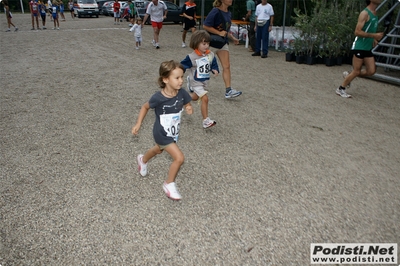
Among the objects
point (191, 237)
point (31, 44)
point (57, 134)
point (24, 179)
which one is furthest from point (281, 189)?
point (31, 44)

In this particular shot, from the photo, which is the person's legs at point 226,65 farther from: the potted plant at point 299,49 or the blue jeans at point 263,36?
the blue jeans at point 263,36

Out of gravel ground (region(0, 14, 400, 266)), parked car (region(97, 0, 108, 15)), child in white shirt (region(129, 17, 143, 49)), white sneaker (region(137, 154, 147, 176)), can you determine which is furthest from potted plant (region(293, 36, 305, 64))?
parked car (region(97, 0, 108, 15))

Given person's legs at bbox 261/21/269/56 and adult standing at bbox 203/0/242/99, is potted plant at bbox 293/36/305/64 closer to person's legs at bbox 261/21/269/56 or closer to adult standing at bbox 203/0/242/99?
person's legs at bbox 261/21/269/56

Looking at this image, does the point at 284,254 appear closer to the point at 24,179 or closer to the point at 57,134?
the point at 24,179

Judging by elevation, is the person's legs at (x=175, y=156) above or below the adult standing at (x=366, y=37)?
below

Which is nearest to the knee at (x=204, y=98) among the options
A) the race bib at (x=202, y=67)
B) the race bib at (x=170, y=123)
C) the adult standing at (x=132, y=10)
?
the race bib at (x=202, y=67)

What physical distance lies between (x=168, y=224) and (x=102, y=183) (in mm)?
1088

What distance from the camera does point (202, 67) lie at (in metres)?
4.94

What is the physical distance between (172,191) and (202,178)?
1.83 feet

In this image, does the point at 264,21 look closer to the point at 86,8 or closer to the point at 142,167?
the point at 142,167

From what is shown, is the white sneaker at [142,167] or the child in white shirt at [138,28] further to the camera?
the child in white shirt at [138,28]

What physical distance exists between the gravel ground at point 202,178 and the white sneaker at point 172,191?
81mm

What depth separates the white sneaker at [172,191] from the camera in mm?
3426

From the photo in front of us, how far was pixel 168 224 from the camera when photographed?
3.09 metres
